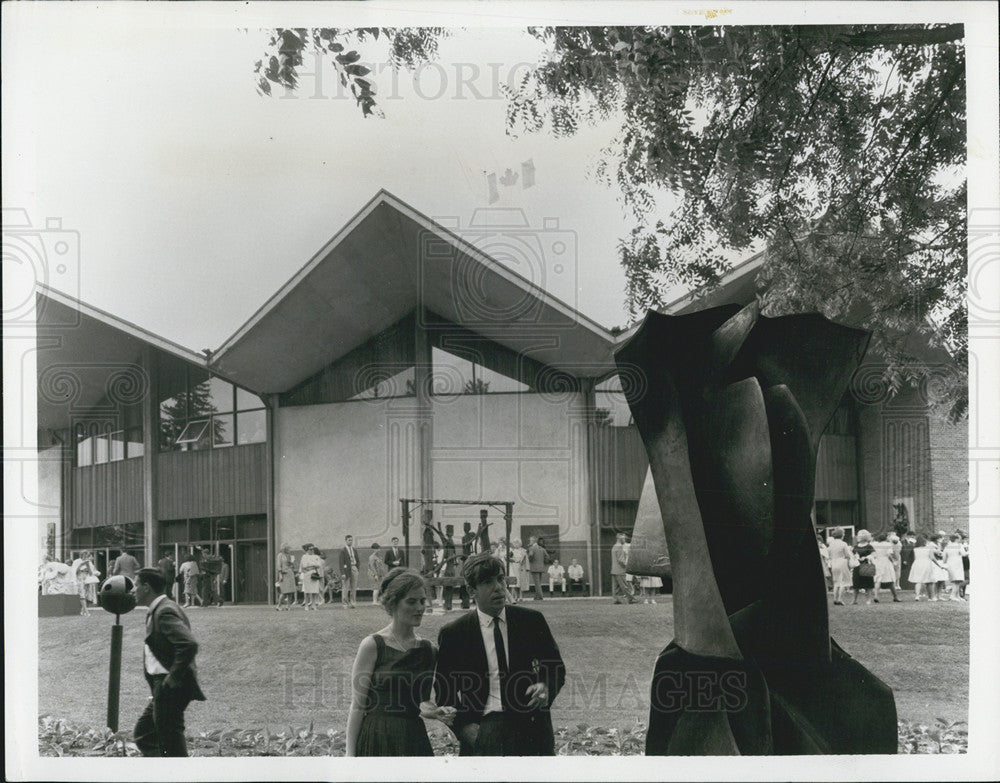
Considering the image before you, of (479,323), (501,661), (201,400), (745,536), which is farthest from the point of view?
(201,400)

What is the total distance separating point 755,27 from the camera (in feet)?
21.5

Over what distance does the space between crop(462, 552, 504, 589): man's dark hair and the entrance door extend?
4.19 feet

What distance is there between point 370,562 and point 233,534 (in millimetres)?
890

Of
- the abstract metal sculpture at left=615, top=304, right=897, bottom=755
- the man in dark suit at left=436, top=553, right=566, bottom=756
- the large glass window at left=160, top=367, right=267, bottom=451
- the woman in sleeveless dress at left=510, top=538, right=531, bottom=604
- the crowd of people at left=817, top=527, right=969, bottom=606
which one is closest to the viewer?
the abstract metal sculpture at left=615, top=304, right=897, bottom=755

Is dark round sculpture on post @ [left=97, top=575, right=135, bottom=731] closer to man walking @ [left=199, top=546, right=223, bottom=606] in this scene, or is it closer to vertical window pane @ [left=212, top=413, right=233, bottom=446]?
man walking @ [left=199, top=546, right=223, bottom=606]

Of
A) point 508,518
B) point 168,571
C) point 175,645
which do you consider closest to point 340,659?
point 175,645

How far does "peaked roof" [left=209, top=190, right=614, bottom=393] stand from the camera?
6.58m

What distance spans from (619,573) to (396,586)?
4.35 ft

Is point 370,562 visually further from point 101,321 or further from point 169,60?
point 169,60

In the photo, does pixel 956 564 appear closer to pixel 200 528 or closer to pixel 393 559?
pixel 393 559

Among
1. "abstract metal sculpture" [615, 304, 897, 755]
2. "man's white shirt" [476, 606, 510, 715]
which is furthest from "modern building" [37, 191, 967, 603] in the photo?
"man's white shirt" [476, 606, 510, 715]

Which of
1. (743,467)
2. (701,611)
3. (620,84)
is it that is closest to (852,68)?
(620,84)

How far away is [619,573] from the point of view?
6.62 meters

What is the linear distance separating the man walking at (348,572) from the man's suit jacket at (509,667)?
618mm
